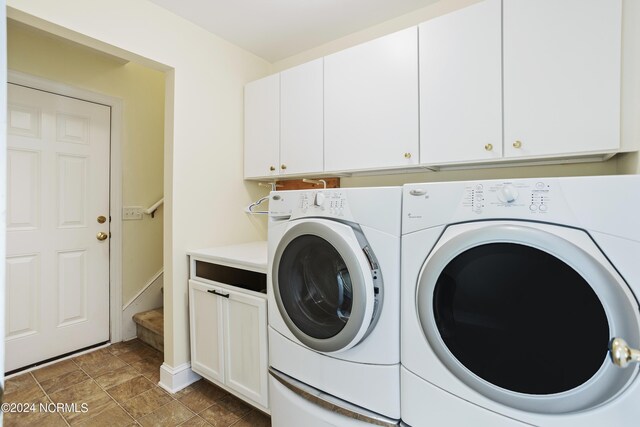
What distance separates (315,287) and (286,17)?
172 centimetres

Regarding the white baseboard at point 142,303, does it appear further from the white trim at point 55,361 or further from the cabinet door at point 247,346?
the cabinet door at point 247,346

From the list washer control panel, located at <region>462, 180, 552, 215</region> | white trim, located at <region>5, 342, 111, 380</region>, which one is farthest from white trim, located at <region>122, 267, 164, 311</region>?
washer control panel, located at <region>462, 180, 552, 215</region>

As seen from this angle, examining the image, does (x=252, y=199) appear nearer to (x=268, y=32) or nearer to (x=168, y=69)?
(x=168, y=69)

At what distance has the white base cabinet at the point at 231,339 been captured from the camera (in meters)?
1.54

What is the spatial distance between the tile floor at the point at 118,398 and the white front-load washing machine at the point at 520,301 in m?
1.19

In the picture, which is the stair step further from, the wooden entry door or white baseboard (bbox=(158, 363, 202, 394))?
white baseboard (bbox=(158, 363, 202, 394))

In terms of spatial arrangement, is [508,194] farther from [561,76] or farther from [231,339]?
[231,339]

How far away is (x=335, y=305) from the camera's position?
1.17 metres

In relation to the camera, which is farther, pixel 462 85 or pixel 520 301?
pixel 462 85

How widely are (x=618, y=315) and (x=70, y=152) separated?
3144 mm

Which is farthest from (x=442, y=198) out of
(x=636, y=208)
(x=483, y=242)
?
(x=636, y=208)

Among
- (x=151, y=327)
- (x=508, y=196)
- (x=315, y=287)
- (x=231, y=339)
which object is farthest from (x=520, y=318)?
(x=151, y=327)

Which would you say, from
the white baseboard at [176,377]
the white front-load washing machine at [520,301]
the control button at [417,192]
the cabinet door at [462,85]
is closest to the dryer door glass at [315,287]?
the white front-load washing machine at [520,301]

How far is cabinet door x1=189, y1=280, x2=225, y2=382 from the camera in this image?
5.71 feet
